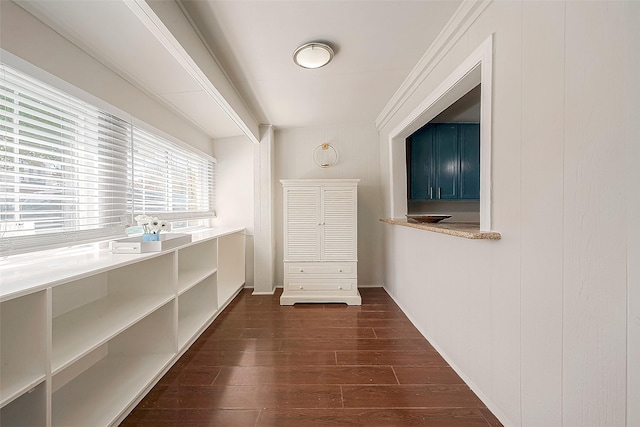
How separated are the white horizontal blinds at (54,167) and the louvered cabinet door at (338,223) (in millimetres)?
1940

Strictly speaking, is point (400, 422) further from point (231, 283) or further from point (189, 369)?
point (231, 283)

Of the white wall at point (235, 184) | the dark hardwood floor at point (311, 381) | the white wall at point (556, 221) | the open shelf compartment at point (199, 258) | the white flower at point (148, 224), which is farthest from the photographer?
the white wall at point (235, 184)

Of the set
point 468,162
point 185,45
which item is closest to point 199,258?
point 185,45

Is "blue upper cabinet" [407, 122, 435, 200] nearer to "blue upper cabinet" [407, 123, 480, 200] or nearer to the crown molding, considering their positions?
"blue upper cabinet" [407, 123, 480, 200]

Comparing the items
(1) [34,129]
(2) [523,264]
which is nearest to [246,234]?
(1) [34,129]

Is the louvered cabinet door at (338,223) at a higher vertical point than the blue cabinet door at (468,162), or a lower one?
lower

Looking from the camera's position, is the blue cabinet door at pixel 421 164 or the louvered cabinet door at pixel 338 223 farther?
the blue cabinet door at pixel 421 164

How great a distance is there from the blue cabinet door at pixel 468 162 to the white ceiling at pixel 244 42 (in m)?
1.27

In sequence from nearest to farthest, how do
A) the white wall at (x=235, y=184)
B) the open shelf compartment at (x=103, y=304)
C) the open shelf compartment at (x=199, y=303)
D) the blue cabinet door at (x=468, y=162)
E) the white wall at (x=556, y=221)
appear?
the white wall at (x=556, y=221) → the open shelf compartment at (x=103, y=304) → the open shelf compartment at (x=199, y=303) → the blue cabinet door at (x=468, y=162) → the white wall at (x=235, y=184)

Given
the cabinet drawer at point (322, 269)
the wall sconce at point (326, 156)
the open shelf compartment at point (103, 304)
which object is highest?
the wall sconce at point (326, 156)

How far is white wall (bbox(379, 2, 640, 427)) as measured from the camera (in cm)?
79

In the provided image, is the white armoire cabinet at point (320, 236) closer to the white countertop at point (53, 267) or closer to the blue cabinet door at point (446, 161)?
the blue cabinet door at point (446, 161)

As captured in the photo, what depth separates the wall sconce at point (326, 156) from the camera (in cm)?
349

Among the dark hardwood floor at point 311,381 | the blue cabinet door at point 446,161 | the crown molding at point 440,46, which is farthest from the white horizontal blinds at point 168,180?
the blue cabinet door at point 446,161
